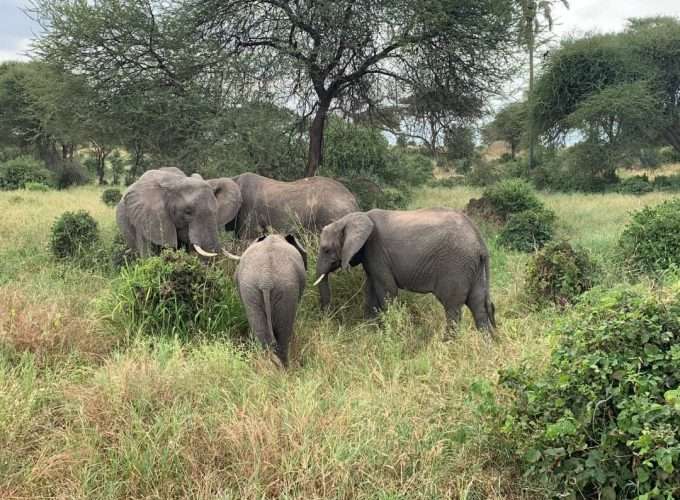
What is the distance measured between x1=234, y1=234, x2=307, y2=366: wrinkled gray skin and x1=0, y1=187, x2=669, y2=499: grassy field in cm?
24

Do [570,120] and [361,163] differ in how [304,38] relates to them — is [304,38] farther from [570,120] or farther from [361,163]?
[570,120]

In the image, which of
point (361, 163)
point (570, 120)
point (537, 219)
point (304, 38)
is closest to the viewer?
point (537, 219)

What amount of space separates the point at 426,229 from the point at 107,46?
8.07m

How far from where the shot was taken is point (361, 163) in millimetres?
17562

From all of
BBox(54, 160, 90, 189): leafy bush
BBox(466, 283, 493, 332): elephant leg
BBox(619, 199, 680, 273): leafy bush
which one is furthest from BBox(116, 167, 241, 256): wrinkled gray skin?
BBox(54, 160, 90, 189): leafy bush

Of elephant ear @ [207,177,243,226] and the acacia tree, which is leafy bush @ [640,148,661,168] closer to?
the acacia tree

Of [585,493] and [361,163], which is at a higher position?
[361,163]

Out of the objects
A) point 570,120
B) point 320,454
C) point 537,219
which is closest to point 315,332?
point 320,454

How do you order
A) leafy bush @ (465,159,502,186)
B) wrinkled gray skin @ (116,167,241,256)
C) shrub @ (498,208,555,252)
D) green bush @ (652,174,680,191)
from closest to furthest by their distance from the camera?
wrinkled gray skin @ (116,167,241,256), shrub @ (498,208,555,252), green bush @ (652,174,680,191), leafy bush @ (465,159,502,186)

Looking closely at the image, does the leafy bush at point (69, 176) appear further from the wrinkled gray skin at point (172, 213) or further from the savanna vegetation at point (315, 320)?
the wrinkled gray skin at point (172, 213)

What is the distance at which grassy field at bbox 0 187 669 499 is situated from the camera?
304cm

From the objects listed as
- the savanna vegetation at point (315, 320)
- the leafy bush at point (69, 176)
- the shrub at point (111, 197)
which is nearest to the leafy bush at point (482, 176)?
the savanna vegetation at point (315, 320)

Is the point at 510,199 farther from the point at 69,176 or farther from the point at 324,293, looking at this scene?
the point at 69,176

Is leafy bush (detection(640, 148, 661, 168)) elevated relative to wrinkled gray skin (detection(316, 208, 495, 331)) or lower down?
elevated
